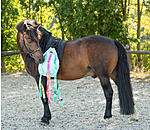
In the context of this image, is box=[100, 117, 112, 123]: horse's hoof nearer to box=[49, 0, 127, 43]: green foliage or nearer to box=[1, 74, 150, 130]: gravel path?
box=[1, 74, 150, 130]: gravel path

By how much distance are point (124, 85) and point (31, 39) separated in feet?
6.12

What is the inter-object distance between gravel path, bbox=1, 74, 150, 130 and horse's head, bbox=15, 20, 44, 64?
1.36 meters

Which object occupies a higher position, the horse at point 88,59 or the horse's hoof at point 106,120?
the horse at point 88,59

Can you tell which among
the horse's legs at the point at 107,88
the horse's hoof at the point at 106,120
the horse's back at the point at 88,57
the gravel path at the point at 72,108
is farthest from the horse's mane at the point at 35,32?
the horse's hoof at the point at 106,120

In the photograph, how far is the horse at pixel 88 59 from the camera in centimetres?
352

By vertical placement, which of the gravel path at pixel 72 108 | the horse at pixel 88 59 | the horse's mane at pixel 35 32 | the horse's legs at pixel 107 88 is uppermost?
the horse's mane at pixel 35 32

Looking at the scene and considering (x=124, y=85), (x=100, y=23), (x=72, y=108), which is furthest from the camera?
(x=100, y=23)

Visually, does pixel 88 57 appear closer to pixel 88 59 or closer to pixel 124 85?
pixel 88 59

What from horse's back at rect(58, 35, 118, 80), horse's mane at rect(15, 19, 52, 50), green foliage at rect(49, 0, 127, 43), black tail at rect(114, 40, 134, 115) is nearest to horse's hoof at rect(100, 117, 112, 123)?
black tail at rect(114, 40, 134, 115)

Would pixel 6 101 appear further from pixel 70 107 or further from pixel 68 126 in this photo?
pixel 68 126

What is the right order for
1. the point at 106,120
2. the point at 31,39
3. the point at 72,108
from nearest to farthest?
the point at 31,39 → the point at 106,120 → the point at 72,108

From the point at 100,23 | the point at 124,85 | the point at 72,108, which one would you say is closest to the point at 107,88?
the point at 124,85

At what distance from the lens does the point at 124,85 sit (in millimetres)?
3607

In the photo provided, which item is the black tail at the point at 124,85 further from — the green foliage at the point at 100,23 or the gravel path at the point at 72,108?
the green foliage at the point at 100,23
